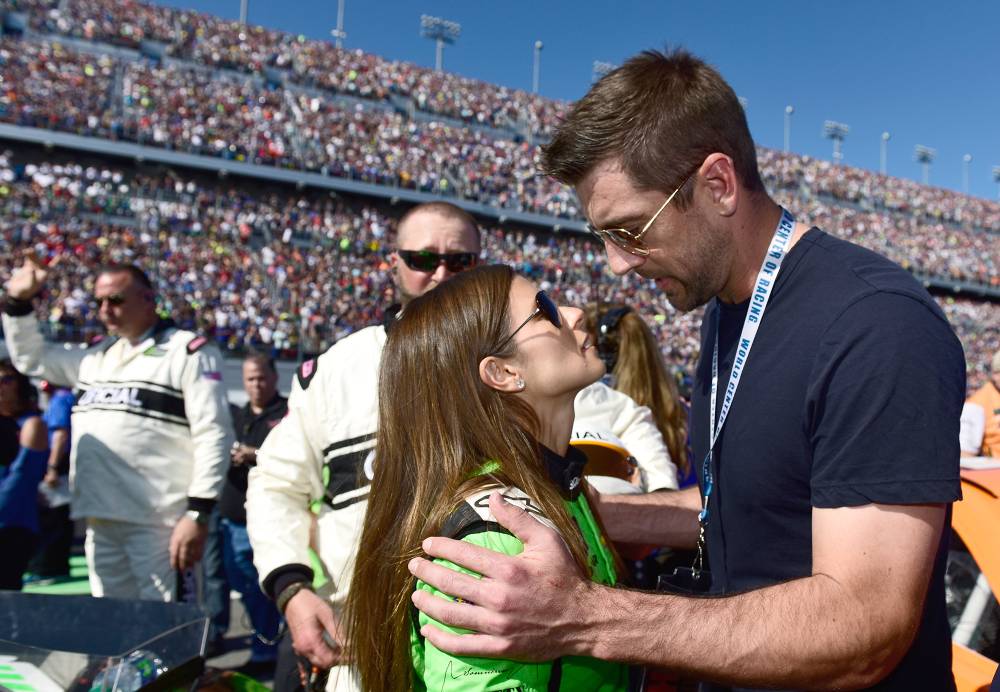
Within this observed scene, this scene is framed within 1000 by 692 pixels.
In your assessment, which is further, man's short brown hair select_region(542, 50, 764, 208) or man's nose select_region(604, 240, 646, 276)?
man's nose select_region(604, 240, 646, 276)

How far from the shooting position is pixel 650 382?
3.76 m

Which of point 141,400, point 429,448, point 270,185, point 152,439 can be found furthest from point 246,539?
point 270,185

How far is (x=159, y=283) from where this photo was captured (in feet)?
58.9

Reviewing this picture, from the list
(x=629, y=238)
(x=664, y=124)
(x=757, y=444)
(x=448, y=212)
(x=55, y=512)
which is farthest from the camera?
(x=55, y=512)

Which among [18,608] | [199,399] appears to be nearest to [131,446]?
[199,399]

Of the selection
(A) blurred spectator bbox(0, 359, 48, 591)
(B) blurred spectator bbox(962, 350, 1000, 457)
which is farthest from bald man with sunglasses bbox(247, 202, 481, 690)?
(B) blurred spectator bbox(962, 350, 1000, 457)

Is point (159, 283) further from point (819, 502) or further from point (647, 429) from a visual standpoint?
point (819, 502)

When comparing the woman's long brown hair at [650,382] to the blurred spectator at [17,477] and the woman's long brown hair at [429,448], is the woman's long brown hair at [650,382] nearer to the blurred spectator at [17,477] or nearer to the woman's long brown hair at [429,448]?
the woman's long brown hair at [429,448]

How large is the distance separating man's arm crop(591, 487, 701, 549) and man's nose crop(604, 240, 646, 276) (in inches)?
24.0

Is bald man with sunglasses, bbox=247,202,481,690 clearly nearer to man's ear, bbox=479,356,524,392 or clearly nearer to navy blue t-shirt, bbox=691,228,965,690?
man's ear, bbox=479,356,524,392

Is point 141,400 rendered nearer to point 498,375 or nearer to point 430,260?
point 430,260

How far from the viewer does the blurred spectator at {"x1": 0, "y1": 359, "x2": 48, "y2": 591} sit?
4.90 metres

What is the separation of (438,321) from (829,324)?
0.79 m

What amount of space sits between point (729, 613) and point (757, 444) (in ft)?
1.24
